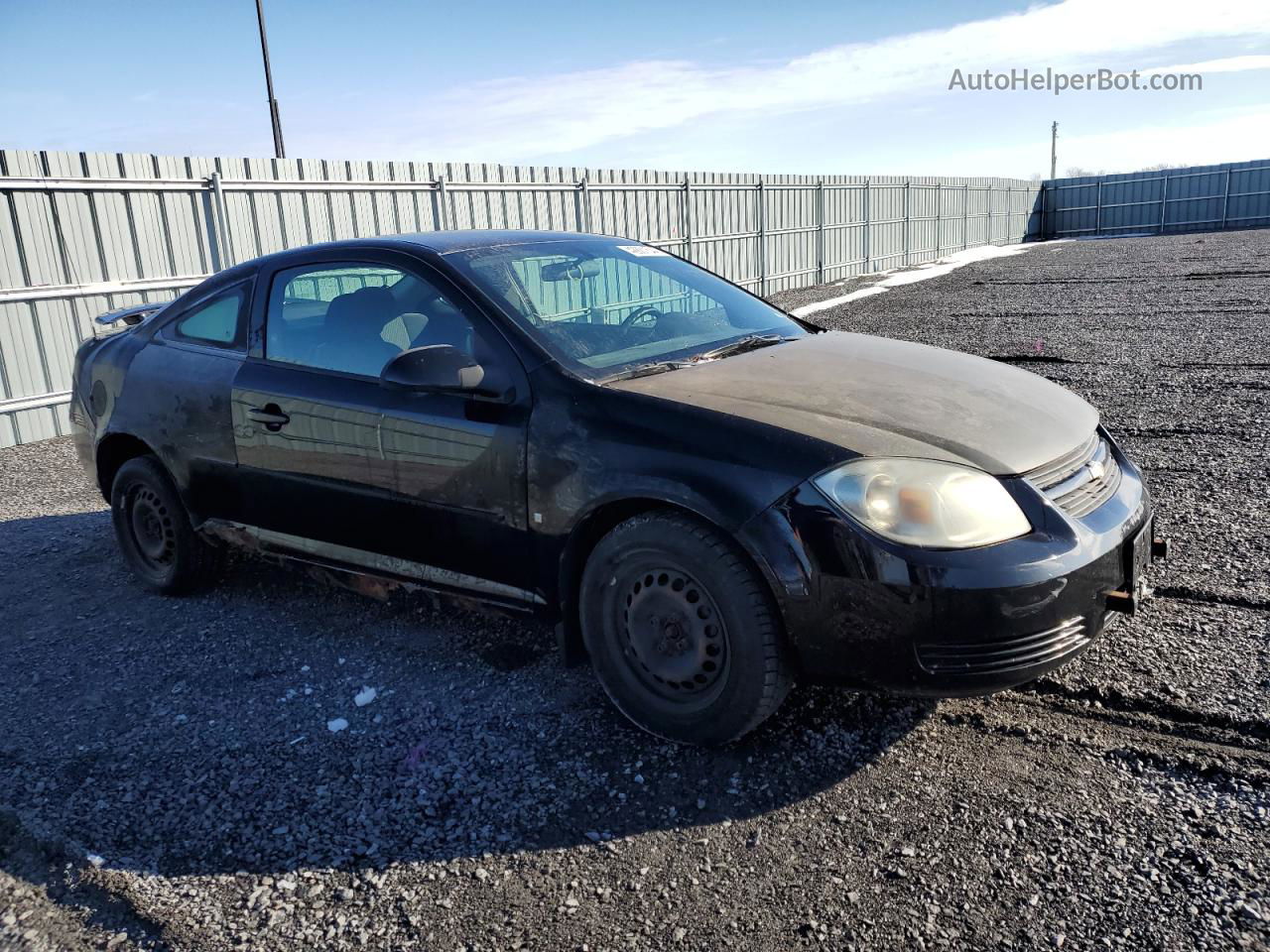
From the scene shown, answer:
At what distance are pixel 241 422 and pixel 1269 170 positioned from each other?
47894 millimetres

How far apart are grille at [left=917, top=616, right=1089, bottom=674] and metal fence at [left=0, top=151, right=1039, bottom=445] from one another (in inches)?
345

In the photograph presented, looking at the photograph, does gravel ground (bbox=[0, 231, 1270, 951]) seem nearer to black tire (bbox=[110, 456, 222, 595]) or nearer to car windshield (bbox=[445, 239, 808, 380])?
black tire (bbox=[110, 456, 222, 595])

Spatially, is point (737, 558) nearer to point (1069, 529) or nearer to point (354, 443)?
point (1069, 529)

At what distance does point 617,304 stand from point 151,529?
8.48 ft

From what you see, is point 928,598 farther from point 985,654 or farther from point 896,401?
point 896,401

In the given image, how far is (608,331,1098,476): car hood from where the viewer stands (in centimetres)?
280

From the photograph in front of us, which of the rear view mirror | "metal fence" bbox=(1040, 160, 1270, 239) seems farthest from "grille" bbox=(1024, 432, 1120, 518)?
"metal fence" bbox=(1040, 160, 1270, 239)

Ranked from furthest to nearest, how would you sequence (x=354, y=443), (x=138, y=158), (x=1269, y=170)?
1. (x=1269, y=170)
2. (x=138, y=158)
3. (x=354, y=443)

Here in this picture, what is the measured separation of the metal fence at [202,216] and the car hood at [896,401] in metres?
7.72

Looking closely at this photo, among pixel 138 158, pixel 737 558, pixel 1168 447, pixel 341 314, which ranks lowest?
pixel 1168 447

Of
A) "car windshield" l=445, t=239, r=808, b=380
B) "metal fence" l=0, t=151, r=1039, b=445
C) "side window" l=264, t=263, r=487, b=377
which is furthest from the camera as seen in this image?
"metal fence" l=0, t=151, r=1039, b=445

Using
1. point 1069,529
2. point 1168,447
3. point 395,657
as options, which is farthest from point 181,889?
point 1168,447

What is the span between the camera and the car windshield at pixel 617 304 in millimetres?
3381

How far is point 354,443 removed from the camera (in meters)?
3.57
